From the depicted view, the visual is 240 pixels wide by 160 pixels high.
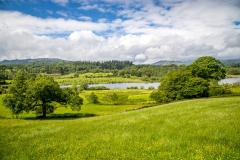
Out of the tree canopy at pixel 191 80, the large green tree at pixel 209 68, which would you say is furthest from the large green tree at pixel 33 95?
the large green tree at pixel 209 68

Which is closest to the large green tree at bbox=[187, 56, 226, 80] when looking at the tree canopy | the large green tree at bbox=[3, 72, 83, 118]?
the tree canopy

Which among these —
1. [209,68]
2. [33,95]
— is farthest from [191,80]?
[33,95]

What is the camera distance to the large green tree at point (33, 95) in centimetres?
4959

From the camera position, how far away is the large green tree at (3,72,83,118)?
49.6 metres

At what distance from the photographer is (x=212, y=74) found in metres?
74.3

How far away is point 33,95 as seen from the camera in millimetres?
49406

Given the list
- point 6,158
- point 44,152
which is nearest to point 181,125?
point 44,152

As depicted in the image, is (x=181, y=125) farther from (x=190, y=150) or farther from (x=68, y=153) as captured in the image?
(x=68, y=153)

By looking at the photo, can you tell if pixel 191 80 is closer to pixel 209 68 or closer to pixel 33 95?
pixel 209 68

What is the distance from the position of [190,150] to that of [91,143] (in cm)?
595

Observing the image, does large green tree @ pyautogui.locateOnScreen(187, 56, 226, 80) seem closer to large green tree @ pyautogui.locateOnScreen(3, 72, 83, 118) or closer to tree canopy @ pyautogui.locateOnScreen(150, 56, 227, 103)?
tree canopy @ pyautogui.locateOnScreen(150, 56, 227, 103)

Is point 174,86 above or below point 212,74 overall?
below

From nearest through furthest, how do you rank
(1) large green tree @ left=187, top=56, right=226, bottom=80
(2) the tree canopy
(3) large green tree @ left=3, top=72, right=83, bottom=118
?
1. (3) large green tree @ left=3, top=72, right=83, bottom=118
2. (2) the tree canopy
3. (1) large green tree @ left=187, top=56, right=226, bottom=80

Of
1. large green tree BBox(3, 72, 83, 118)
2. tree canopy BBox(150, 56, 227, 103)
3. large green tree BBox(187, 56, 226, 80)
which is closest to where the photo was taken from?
large green tree BBox(3, 72, 83, 118)
